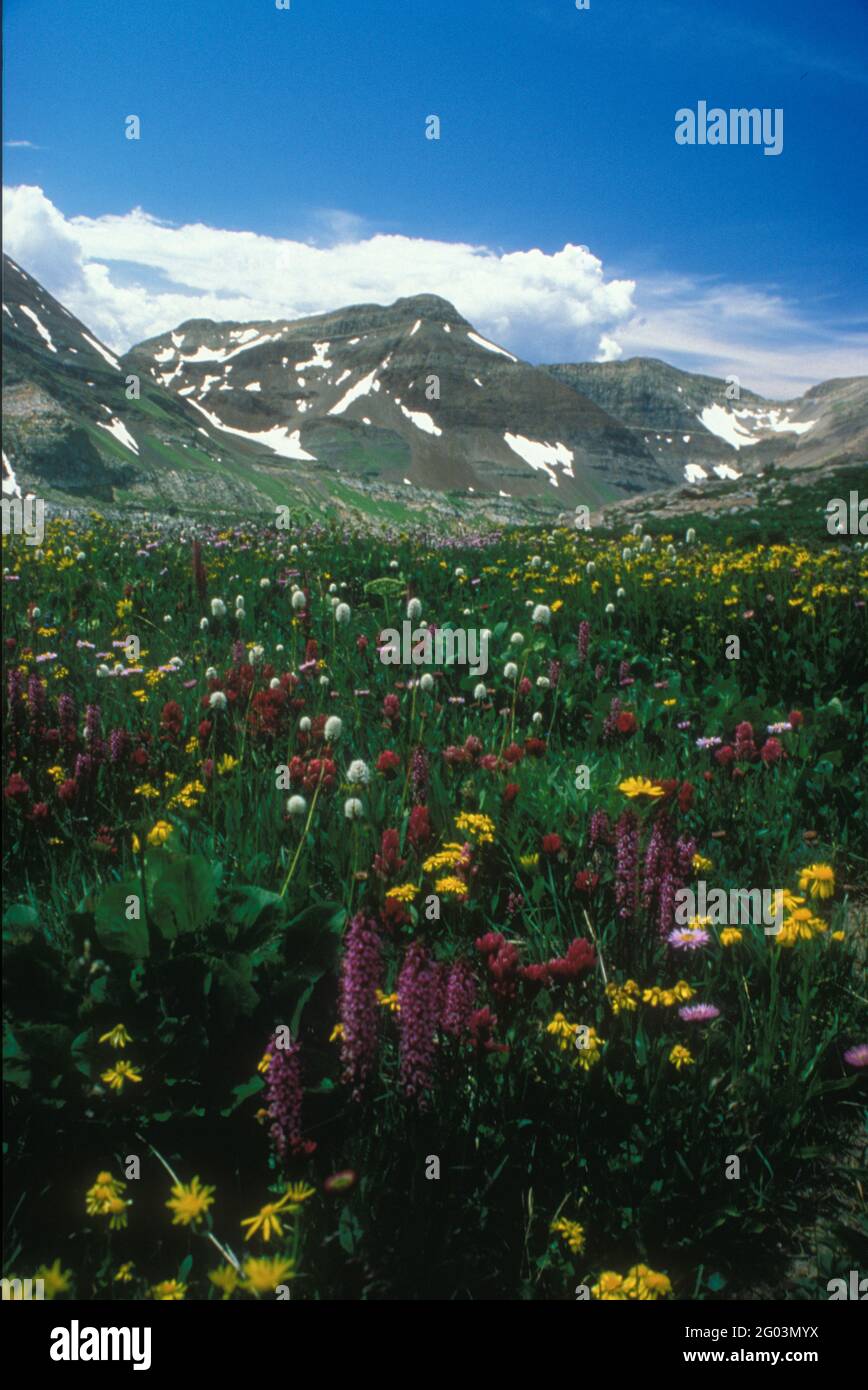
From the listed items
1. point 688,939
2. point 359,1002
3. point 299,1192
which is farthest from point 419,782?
point 299,1192

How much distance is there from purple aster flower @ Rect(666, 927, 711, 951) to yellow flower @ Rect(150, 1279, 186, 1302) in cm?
164

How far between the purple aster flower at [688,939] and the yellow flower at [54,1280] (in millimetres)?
1834

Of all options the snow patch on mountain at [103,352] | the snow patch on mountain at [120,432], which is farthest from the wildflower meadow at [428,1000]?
the snow patch on mountain at [103,352]

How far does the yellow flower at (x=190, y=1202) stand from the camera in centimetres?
174

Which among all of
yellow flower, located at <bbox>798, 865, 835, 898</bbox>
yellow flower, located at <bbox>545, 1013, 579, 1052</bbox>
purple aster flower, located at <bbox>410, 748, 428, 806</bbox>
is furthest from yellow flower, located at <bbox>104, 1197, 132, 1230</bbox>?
yellow flower, located at <bbox>798, 865, 835, 898</bbox>

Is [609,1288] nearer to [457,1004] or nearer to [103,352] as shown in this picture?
[457,1004]

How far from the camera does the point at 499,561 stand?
9633 millimetres

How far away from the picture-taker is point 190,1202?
1.75 metres

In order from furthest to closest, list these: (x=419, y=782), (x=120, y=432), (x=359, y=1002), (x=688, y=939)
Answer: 1. (x=120, y=432)
2. (x=419, y=782)
3. (x=688, y=939)
4. (x=359, y=1002)

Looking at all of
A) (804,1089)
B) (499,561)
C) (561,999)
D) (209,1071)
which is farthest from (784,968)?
(499,561)

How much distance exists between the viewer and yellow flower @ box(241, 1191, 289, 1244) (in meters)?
1.74

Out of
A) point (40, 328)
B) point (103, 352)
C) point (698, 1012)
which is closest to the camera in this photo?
point (698, 1012)

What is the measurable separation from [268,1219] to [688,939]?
1477 millimetres
